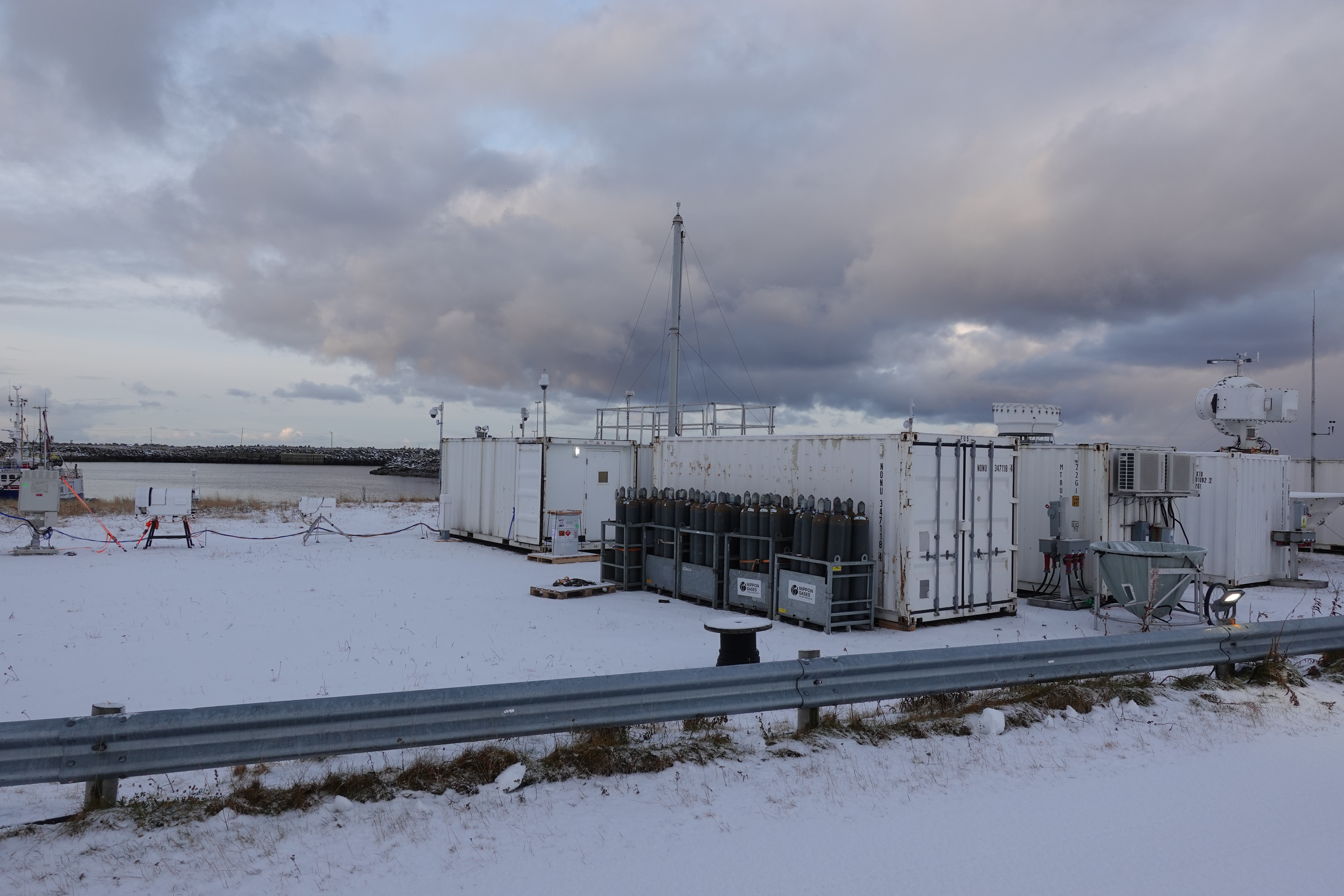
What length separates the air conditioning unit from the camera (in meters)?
13.6

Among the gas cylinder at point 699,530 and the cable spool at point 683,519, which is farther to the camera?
the cable spool at point 683,519

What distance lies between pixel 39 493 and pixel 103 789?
672 inches

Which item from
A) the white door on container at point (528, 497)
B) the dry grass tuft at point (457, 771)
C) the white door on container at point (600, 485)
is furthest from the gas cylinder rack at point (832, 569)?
the white door on container at point (528, 497)

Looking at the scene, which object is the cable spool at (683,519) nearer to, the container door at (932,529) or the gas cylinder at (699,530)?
the gas cylinder at (699,530)

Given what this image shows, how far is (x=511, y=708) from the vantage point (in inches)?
199

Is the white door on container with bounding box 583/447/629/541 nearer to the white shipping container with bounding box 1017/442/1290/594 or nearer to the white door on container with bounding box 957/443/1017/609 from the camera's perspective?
the white shipping container with bounding box 1017/442/1290/594

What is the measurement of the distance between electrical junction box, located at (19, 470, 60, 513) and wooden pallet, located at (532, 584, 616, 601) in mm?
11759

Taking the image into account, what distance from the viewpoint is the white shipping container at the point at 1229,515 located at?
15.4 metres

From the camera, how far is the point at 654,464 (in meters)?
16.2

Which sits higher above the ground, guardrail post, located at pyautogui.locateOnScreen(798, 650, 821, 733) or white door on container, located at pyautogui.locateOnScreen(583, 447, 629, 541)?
white door on container, located at pyautogui.locateOnScreen(583, 447, 629, 541)

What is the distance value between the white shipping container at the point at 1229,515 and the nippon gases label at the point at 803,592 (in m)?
8.44

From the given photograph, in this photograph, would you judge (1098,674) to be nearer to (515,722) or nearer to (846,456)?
(515,722)

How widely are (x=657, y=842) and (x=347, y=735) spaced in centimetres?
186

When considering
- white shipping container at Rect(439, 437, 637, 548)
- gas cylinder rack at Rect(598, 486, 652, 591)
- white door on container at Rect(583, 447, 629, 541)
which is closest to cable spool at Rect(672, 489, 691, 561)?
gas cylinder rack at Rect(598, 486, 652, 591)
